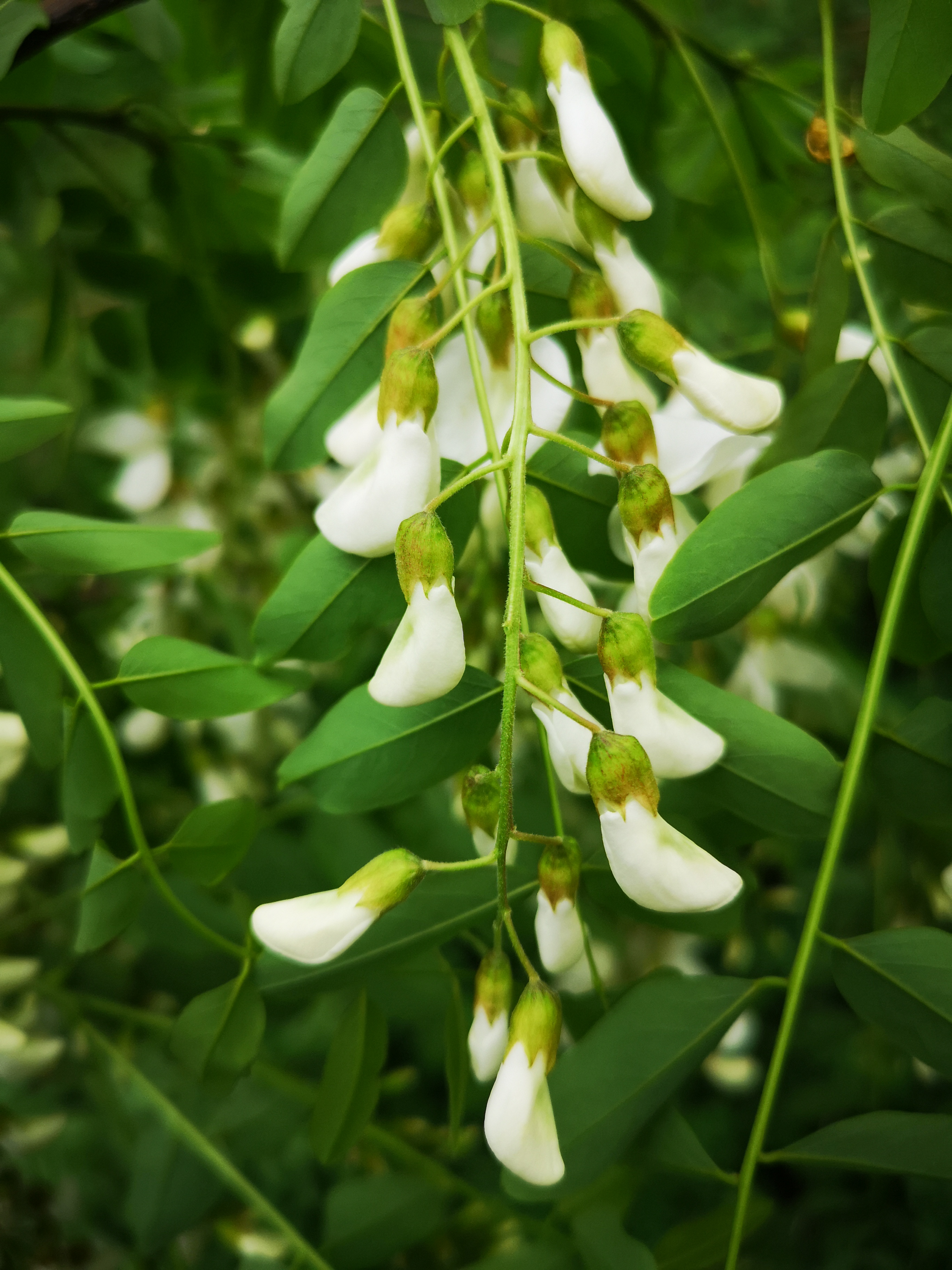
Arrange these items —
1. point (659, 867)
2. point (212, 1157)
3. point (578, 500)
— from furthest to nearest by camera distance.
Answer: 1. point (212, 1157)
2. point (578, 500)
3. point (659, 867)

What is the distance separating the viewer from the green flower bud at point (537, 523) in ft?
1.15

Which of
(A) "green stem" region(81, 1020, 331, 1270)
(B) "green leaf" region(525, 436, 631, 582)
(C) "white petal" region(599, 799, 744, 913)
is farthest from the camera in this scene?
(A) "green stem" region(81, 1020, 331, 1270)

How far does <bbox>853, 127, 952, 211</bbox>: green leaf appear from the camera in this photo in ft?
1.31

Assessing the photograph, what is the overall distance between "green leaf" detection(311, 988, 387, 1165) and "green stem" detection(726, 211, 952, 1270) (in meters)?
0.14

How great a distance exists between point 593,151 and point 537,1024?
0.93 feet

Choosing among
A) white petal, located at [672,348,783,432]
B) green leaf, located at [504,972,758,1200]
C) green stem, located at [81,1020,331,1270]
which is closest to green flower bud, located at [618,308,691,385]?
white petal, located at [672,348,783,432]

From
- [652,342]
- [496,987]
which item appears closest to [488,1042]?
[496,987]

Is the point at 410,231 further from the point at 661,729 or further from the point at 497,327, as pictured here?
the point at 661,729

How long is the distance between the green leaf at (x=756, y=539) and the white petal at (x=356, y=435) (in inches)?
4.7

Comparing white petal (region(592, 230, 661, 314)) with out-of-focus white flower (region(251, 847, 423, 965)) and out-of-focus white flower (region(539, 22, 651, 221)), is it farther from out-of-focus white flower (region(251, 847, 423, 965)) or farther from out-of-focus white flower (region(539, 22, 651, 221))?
out-of-focus white flower (region(251, 847, 423, 965))

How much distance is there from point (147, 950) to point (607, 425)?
0.41 metres

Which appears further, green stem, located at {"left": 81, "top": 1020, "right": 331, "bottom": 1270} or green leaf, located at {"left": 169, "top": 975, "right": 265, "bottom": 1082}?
green stem, located at {"left": 81, "top": 1020, "right": 331, "bottom": 1270}

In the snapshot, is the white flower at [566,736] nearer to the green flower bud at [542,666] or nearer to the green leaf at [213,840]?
the green flower bud at [542,666]

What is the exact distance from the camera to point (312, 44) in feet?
1.26
